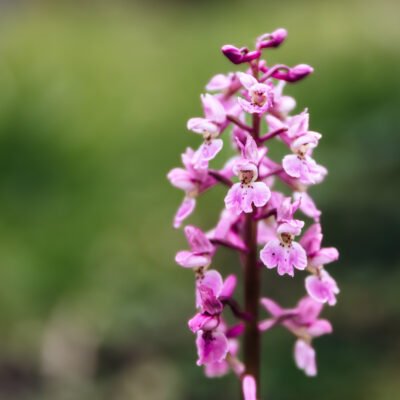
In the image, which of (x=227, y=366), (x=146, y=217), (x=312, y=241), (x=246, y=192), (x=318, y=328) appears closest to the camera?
(x=246, y=192)

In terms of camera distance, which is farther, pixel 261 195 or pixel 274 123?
pixel 274 123

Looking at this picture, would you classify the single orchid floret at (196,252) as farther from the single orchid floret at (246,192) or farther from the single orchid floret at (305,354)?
the single orchid floret at (305,354)

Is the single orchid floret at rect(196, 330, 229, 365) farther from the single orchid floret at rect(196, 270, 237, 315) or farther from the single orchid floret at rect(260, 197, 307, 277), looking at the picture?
the single orchid floret at rect(260, 197, 307, 277)

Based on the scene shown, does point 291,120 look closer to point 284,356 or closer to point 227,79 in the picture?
point 227,79

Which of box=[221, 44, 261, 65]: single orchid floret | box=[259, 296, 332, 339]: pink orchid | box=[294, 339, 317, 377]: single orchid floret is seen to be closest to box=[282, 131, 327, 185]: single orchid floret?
box=[221, 44, 261, 65]: single orchid floret

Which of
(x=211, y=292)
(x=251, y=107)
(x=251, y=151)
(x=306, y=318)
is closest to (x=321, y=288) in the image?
(x=306, y=318)

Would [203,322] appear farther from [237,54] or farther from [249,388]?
[237,54]

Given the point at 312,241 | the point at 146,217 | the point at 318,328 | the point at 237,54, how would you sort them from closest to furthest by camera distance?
the point at 237,54 < the point at 312,241 < the point at 318,328 < the point at 146,217
